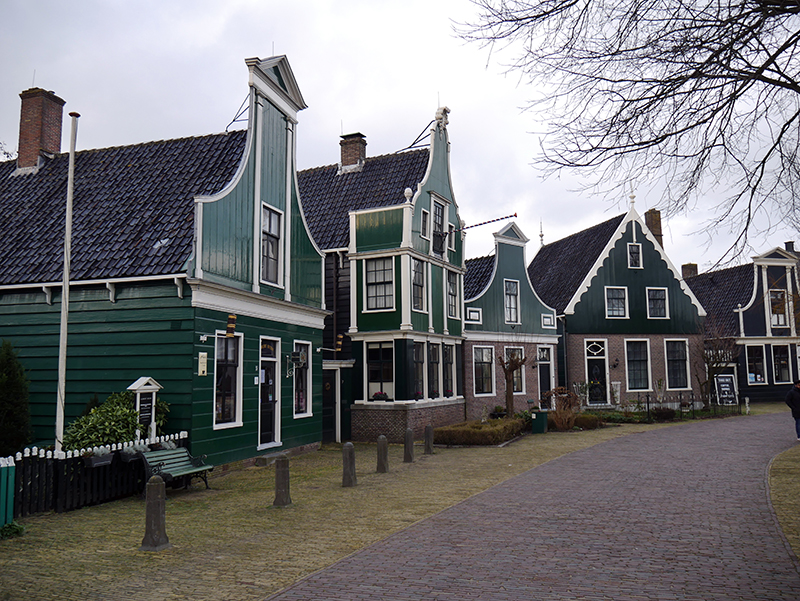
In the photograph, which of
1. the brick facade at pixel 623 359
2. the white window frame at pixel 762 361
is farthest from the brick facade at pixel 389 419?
the white window frame at pixel 762 361

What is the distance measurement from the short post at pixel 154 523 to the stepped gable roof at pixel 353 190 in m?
15.6

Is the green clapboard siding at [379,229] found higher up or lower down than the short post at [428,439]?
higher up

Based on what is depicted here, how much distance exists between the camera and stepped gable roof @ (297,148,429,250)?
23.2m

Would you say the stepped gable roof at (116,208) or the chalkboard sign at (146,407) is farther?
the stepped gable roof at (116,208)

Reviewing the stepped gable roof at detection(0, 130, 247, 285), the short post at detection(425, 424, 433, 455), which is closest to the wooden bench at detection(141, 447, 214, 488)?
the stepped gable roof at detection(0, 130, 247, 285)

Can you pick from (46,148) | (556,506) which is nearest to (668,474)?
(556,506)

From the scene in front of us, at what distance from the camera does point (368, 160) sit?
2548 centimetres

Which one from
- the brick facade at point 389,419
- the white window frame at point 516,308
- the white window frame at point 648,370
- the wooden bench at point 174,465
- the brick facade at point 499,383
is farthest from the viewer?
the white window frame at point 648,370

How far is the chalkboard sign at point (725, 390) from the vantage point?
33.5m

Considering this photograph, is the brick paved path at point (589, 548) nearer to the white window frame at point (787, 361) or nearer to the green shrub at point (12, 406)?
the green shrub at point (12, 406)

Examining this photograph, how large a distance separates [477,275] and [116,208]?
17.4 meters

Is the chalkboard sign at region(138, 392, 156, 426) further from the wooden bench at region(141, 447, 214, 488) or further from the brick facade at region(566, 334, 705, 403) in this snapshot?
the brick facade at region(566, 334, 705, 403)

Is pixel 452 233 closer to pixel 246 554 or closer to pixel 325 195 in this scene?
pixel 325 195

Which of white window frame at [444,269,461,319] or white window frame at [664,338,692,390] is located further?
white window frame at [664,338,692,390]
